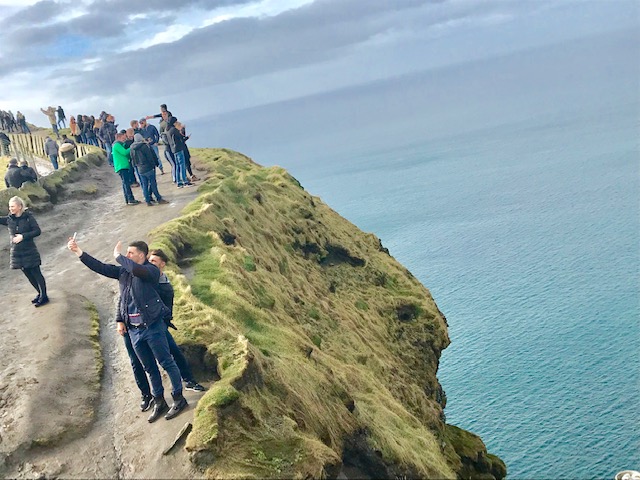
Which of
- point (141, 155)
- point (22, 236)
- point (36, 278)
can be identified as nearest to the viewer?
point (22, 236)

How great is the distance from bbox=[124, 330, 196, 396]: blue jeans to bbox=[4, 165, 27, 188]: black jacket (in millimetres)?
25859

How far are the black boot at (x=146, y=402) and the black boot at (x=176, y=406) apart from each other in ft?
2.56

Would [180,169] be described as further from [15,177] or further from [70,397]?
[70,397]

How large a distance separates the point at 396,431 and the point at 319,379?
126 inches

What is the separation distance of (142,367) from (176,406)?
1289mm

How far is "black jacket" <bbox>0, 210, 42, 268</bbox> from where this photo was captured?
63.6ft

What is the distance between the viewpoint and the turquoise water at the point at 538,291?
149ft

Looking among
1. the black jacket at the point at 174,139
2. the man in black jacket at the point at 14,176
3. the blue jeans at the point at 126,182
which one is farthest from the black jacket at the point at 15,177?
the black jacket at the point at 174,139

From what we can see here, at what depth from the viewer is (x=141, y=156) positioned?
31.8 metres

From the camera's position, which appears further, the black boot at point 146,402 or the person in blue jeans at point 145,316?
the black boot at point 146,402


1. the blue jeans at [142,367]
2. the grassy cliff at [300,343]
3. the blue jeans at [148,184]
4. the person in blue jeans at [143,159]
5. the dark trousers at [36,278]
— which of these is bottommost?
the grassy cliff at [300,343]

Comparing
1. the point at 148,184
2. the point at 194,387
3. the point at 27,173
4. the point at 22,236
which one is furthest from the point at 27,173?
the point at 194,387

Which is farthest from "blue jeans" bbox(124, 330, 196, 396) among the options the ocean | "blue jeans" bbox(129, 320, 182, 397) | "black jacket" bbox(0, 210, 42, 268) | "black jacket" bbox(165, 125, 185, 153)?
the ocean

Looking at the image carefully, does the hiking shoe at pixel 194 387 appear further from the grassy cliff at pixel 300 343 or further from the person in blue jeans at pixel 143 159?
the person in blue jeans at pixel 143 159
